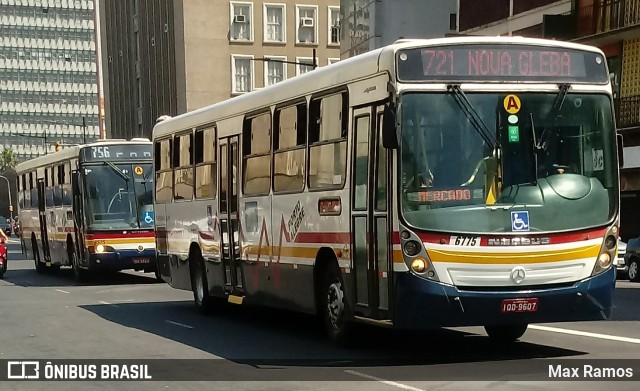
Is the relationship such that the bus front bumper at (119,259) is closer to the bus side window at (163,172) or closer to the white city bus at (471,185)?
the bus side window at (163,172)

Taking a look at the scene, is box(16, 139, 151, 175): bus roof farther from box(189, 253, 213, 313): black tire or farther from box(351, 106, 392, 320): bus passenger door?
box(351, 106, 392, 320): bus passenger door

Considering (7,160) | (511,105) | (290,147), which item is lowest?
(290,147)

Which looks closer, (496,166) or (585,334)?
(496,166)

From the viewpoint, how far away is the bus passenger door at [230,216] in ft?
58.2

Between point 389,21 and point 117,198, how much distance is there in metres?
25.0

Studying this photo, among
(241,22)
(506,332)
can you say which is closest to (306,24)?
(241,22)

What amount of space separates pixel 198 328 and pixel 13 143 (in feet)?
492

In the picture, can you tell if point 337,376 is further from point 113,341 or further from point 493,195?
point 113,341

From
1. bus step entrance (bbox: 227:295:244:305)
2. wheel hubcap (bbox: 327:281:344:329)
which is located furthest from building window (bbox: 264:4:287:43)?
wheel hubcap (bbox: 327:281:344:329)

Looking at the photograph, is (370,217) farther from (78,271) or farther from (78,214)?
(78,271)

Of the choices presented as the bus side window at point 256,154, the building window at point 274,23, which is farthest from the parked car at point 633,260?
the building window at point 274,23

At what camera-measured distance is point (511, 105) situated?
12.5 meters

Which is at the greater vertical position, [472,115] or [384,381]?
[472,115]

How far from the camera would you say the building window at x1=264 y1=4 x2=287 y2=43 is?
78.7 metres
